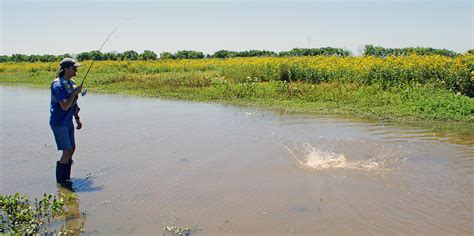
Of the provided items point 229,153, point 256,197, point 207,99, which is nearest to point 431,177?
point 256,197

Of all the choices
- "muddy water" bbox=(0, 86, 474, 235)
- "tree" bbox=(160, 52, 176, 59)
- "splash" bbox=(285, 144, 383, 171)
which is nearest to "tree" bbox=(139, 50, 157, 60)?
"tree" bbox=(160, 52, 176, 59)

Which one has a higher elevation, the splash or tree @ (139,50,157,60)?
tree @ (139,50,157,60)

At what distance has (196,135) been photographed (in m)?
10.1

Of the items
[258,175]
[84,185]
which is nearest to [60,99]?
[84,185]

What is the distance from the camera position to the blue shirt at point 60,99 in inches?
248

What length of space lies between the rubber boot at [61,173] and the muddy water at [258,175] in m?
0.14

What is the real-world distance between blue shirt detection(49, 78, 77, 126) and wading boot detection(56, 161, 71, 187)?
590 millimetres

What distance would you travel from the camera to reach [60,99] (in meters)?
6.30

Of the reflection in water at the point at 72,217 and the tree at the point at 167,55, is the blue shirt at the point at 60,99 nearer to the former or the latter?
the reflection in water at the point at 72,217

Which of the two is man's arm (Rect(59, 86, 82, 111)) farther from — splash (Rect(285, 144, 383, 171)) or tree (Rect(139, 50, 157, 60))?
tree (Rect(139, 50, 157, 60))

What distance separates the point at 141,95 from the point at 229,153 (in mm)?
11259

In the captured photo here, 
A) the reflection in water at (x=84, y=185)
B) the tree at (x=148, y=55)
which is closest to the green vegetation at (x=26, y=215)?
the reflection in water at (x=84, y=185)

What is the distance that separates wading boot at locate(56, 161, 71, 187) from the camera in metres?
6.57

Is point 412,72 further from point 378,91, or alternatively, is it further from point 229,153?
point 229,153
